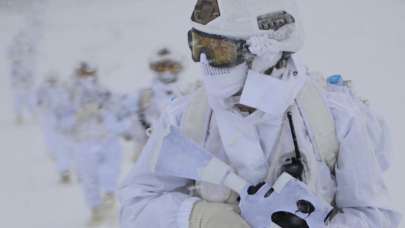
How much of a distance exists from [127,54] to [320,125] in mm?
9258

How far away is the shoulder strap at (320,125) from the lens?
49.8 inches

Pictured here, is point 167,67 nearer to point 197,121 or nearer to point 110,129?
point 110,129

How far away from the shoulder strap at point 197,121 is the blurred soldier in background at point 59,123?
3.75m

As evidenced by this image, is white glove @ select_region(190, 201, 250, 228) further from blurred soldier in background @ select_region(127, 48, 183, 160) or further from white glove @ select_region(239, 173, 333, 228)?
blurred soldier in background @ select_region(127, 48, 183, 160)

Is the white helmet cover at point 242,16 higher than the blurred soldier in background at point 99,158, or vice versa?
the white helmet cover at point 242,16

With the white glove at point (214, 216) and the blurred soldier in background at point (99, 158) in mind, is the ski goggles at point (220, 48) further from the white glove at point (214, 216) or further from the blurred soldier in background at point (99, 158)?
the blurred soldier in background at point (99, 158)

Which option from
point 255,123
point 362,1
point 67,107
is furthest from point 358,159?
point 362,1

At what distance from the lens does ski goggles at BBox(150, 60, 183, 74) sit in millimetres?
4395

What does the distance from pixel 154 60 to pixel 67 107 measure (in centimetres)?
89

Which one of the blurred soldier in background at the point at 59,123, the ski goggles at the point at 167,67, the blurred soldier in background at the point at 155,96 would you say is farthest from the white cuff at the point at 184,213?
the blurred soldier in background at the point at 59,123

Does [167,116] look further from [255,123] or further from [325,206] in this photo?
[325,206]

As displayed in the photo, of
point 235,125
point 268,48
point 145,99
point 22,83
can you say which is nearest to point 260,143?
point 235,125

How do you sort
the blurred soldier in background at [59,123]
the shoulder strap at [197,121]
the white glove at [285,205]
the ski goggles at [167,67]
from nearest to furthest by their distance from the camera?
the white glove at [285,205]
the shoulder strap at [197,121]
the ski goggles at [167,67]
the blurred soldier in background at [59,123]

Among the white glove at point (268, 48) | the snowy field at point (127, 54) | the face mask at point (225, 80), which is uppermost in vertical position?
the white glove at point (268, 48)
